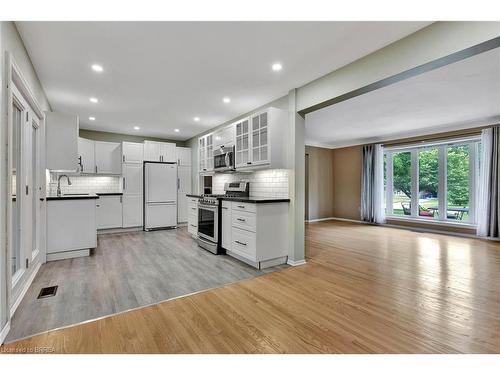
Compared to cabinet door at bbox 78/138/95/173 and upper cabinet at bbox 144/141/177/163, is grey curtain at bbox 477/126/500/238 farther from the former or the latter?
cabinet door at bbox 78/138/95/173

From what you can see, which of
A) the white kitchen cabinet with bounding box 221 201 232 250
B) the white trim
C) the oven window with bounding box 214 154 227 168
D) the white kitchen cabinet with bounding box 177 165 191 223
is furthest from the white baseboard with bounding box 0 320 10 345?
the white trim

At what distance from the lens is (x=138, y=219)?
20.3ft

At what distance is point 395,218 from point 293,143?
18.2 ft

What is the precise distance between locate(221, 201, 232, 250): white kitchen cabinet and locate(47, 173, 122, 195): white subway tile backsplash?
390 centimetres

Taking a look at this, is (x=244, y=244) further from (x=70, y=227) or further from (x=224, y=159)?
(x=70, y=227)

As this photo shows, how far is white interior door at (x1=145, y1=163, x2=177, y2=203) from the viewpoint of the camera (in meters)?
6.18

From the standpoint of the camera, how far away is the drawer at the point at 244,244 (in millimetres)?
3393

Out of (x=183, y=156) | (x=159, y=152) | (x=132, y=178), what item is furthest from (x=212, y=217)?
(x=183, y=156)

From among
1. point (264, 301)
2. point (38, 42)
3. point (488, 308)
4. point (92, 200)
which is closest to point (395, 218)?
point (488, 308)

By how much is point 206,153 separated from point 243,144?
143 centimetres
